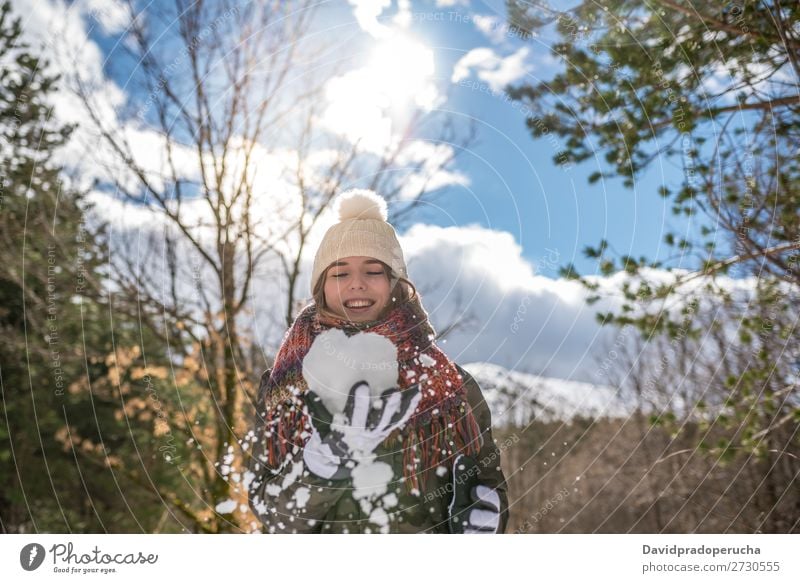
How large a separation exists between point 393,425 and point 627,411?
3.43 metres

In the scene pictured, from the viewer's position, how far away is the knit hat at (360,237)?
2018mm

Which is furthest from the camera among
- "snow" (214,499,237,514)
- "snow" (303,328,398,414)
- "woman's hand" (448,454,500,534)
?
"snow" (214,499,237,514)

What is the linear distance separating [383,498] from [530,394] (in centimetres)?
95

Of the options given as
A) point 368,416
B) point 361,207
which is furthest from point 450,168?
point 368,416

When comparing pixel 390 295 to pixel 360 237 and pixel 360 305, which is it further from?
pixel 360 237

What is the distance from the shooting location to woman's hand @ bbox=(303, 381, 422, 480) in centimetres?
193

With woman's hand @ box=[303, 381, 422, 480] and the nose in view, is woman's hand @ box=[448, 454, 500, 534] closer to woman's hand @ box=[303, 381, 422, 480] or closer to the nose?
woman's hand @ box=[303, 381, 422, 480]

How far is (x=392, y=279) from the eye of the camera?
204cm

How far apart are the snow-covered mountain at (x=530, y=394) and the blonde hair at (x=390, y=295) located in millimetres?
325

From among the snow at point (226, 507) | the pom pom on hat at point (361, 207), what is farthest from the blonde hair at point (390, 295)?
the snow at point (226, 507)

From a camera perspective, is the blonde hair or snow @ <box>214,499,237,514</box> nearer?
the blonde hair

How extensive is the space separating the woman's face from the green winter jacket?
1.24ft
